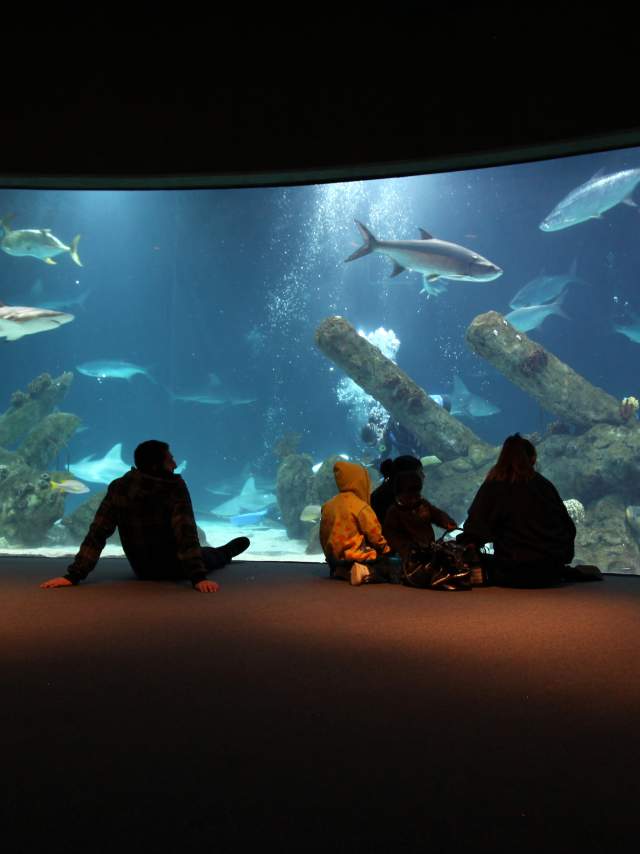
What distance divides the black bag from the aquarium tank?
16.3 feet

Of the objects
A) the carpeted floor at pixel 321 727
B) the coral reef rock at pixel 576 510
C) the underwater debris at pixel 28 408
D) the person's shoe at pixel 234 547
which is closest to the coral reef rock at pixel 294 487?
the coral reef rock at pixel 576 510

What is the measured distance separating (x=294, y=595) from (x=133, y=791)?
265 centimetres

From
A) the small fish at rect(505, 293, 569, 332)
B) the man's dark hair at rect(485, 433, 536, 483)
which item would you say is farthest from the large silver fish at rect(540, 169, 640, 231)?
the man's dark hair at rect(485, 433, 536, 483)

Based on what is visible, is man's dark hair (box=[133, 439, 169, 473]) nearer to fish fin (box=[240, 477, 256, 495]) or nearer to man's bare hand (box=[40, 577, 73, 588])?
man's bare hand (box=[40, 577, 73, 588])

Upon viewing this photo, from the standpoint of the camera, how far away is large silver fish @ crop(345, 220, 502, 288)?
872cm

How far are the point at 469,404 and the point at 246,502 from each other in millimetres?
8489

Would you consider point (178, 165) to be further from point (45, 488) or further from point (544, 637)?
point (45, 488)

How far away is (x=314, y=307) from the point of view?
29.3 m

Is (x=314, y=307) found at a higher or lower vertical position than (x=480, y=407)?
higher

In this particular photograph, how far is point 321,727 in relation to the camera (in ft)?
7.23

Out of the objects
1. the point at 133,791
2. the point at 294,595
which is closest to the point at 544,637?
the point at 294,595

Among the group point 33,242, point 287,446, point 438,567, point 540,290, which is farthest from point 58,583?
point 540,290

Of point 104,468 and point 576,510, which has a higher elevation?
point 104,468

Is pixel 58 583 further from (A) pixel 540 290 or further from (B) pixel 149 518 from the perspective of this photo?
(A) pixel 540 290
